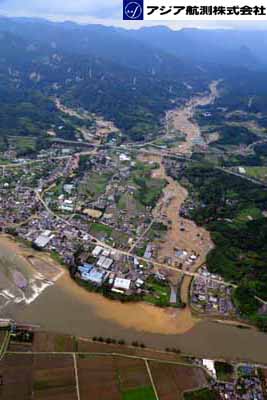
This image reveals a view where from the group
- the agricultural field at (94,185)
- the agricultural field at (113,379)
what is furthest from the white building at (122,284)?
the agricultural field at (94,185)

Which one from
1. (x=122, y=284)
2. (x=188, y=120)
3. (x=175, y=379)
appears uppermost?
(x=188, y=120)

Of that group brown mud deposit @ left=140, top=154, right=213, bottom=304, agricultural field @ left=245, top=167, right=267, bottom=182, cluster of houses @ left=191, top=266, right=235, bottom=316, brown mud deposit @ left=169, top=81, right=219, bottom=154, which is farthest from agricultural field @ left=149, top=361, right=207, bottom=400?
brown mud deposit @ left=169, top=81, right=219, bottom=154

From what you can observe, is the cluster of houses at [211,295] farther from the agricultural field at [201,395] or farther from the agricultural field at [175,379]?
the agricultural field at [201,395]

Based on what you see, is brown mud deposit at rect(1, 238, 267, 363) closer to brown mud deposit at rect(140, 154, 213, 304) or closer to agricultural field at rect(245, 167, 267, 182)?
brown mud deposit at rect(140, 154, 213, 304)

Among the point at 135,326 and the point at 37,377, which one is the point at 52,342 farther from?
the point at 135,326

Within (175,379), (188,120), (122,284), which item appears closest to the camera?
(175,379)

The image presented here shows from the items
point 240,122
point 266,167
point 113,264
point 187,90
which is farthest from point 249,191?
point 187,90

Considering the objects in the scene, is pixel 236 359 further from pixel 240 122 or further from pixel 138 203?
pixel 240 122

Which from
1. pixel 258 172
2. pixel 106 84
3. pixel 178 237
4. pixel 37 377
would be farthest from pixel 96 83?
pixel 37 377
